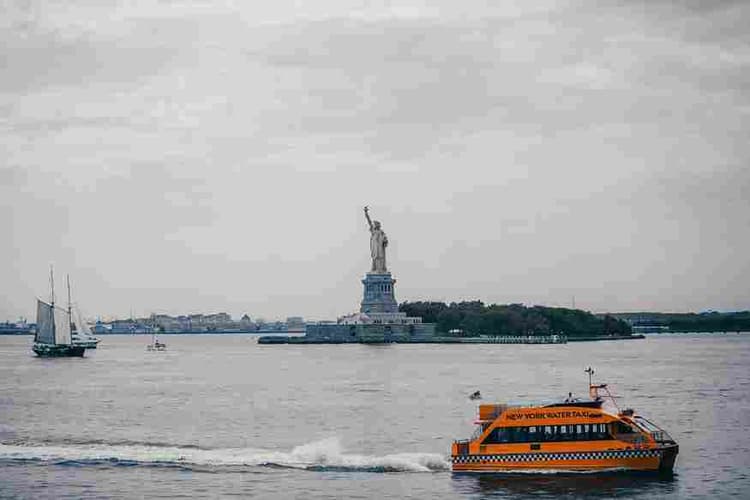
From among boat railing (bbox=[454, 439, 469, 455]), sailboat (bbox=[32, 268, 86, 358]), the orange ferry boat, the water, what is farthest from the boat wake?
sailboat (bbox=[32, 268, 86, 358])

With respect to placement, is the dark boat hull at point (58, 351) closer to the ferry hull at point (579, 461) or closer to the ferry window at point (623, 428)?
the ferry hull at point (579, 461)

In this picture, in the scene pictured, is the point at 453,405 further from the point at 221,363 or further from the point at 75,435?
the point at 221,363

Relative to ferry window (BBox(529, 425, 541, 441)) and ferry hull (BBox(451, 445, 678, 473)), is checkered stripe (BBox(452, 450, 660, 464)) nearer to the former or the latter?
ferry hull (BBox(451, 445, 678, 473))

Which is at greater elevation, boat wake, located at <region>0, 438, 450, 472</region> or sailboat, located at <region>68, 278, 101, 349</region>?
sailboat, located at <region>68, 278, 101, 349</region>

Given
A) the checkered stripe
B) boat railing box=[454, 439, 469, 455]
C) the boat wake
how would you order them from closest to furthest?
the checkered stripe → boat railing box=[454, 439, 469, 455] → the boat wake

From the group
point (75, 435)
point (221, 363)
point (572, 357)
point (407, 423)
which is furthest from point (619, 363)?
point (75, 435)

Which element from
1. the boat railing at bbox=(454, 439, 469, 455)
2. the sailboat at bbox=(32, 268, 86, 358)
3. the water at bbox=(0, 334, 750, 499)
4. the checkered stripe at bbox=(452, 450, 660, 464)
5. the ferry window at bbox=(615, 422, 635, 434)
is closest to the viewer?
the water at bbox=(0, 334, 750, 499)

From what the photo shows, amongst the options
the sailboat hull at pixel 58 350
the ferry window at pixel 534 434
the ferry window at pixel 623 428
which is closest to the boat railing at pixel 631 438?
the ferry window at pixel 623 428

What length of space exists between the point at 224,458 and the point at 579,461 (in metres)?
15.1

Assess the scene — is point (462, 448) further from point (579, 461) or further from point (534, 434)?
point (579, 461)

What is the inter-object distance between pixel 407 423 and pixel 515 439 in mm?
19643

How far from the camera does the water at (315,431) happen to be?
45.5 m

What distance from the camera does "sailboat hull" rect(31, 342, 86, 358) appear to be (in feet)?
529

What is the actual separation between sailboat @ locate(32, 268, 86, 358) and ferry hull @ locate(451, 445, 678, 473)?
116m
